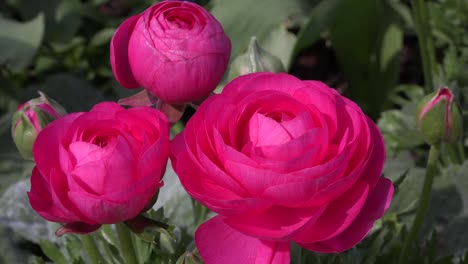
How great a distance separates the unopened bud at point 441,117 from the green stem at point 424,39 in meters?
0.43

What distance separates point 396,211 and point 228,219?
533 millimetres

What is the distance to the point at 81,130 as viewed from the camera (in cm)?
56

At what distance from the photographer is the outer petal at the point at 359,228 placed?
523 mm

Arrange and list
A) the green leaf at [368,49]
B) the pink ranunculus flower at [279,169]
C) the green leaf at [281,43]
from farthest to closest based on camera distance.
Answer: the green leaf at [368,49] → the green leaf at [281,43] → the pink ranunculus flower at [279,169]

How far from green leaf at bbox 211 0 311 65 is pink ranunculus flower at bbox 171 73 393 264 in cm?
83

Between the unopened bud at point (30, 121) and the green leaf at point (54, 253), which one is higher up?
the unopened bud at point (30, 121)

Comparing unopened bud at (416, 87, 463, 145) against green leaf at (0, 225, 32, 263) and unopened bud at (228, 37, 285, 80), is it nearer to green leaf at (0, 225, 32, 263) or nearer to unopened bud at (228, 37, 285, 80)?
unopened bud at (228, 37, 285, 80)

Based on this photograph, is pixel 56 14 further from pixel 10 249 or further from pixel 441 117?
pixel 441 117

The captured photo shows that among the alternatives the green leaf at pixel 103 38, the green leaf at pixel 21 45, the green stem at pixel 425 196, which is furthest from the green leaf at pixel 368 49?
the green stem at pixel 425 196

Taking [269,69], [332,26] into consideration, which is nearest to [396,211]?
[269,69]

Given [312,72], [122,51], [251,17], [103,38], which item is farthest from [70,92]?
[122,51]

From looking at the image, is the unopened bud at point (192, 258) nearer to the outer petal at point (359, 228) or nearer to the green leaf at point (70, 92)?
the outer petal at point (359, 228)

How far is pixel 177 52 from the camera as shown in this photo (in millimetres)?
581

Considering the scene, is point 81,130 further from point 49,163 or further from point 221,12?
point 221,12
